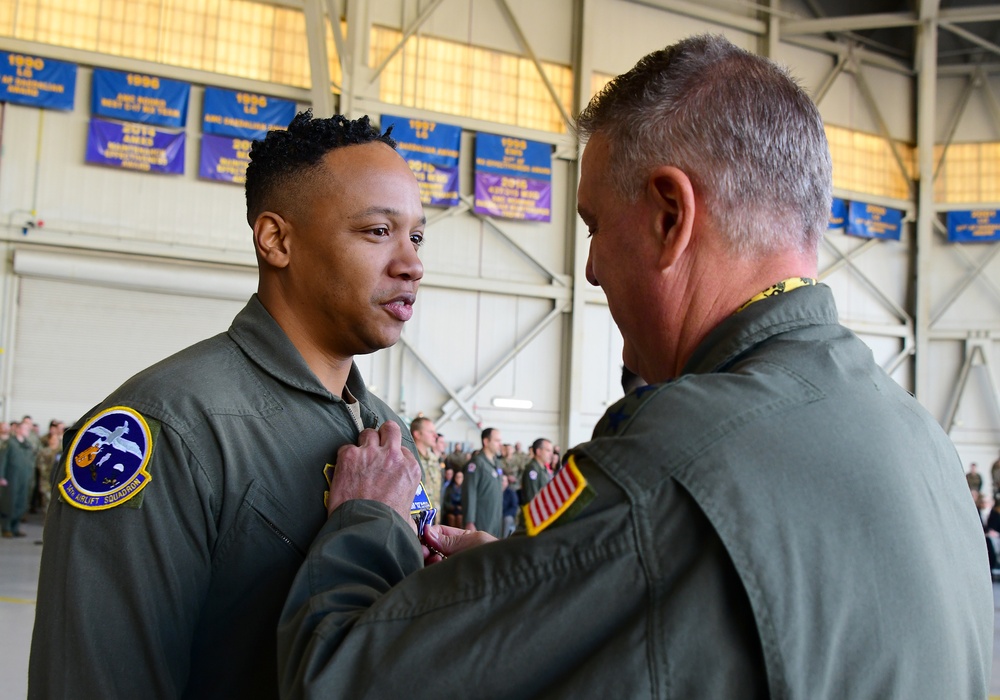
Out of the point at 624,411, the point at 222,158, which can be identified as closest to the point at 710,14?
the point at 222,158

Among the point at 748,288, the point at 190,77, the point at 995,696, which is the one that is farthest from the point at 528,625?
the point at 190,77

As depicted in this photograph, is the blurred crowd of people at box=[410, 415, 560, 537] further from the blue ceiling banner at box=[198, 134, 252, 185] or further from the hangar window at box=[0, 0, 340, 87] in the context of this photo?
the hangar window at box=[0, 0, 340, 87]

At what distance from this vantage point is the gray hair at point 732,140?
1.10 m

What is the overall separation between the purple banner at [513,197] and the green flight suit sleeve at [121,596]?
13.9m

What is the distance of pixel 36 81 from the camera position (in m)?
12.8

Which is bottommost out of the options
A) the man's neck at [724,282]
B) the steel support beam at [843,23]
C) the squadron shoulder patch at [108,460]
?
the squadron shoulder patch at [108,460]

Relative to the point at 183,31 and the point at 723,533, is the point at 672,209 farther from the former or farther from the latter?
the point at 183,31

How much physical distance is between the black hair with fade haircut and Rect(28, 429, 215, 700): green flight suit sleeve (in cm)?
64

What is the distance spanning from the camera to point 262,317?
169cm

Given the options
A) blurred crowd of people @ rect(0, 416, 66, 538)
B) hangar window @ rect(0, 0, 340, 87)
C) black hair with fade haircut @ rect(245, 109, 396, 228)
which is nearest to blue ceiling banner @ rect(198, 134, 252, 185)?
hangar window @ rect(0, 0, 340, 87)

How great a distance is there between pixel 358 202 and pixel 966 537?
119cm

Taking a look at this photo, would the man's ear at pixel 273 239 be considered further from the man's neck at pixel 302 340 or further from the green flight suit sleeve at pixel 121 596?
the green flight suit sleeve at pixel 121 596

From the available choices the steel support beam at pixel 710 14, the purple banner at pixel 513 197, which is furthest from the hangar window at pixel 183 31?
the steel support beam at pixel 710 14

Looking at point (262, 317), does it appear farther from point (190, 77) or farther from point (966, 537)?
point (190, 77)
